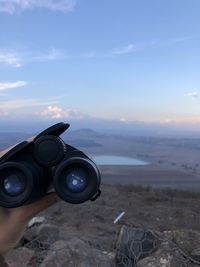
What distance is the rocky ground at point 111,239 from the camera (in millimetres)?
6781

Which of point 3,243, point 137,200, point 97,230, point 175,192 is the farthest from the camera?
point 175,192

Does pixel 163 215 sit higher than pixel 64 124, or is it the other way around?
pixel 64 124

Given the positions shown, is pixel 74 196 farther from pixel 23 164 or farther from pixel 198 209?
pixel 198 209

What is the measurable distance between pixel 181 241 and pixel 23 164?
6357 millimetres

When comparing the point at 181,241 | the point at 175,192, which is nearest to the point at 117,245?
the point at 181,241

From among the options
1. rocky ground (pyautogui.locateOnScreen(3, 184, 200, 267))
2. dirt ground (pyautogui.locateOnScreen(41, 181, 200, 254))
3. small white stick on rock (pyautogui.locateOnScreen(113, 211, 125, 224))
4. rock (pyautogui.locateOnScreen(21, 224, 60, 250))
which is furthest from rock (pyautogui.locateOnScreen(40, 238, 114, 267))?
small white stick on rock (pyautogui.locateOnScreen(113, 211, 125, 224))

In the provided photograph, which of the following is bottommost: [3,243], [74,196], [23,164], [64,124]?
[3,243]

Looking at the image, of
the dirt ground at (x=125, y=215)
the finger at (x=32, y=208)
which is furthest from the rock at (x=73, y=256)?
the finger at (x=32, y=208)

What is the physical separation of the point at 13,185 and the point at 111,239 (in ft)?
24.8

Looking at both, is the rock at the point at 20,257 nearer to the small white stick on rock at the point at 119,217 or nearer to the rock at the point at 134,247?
the rock at the point at 134,247

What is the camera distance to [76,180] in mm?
1785

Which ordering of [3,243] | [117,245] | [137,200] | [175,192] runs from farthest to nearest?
1. [175,192]
2. [137,200]
3. [117,245]
4. [3,243]

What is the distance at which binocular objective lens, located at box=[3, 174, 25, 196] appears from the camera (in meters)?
1.72

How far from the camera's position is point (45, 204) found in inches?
69.6
